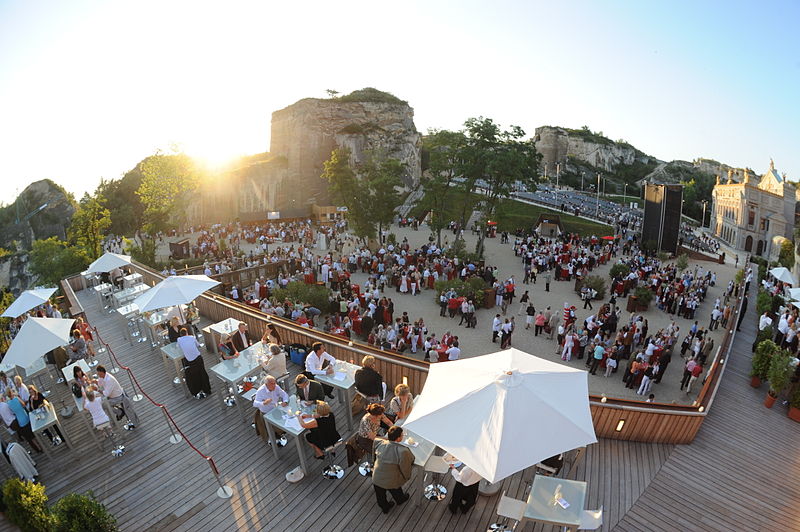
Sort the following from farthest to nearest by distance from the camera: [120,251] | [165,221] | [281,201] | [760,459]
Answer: [281,201] < [165,221] < [120,251] < [760,459]

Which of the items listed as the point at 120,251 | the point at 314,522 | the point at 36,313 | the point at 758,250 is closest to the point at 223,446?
the point at 314,522

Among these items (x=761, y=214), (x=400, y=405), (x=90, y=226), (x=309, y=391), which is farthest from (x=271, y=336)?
(x=761, y=214)

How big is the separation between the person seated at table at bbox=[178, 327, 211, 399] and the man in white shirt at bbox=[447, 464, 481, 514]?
563 cm

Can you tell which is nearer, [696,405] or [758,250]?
[696,405]

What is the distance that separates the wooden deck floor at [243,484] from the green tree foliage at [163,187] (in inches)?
1277

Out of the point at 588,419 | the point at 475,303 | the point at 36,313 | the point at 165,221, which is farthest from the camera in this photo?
the point at 165,221

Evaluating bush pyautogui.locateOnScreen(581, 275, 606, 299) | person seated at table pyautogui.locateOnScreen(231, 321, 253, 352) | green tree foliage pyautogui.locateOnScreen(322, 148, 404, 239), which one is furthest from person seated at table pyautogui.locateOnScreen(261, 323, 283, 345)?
green tree foliage pyautogui.locateOnScreen(322, 148, 404, 239)

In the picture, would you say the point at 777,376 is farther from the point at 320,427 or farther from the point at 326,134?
the point at 326,134

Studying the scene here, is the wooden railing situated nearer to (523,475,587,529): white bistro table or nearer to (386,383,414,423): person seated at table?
(386,383,414,423): person seated at table

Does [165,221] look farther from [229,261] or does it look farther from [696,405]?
[696,405]

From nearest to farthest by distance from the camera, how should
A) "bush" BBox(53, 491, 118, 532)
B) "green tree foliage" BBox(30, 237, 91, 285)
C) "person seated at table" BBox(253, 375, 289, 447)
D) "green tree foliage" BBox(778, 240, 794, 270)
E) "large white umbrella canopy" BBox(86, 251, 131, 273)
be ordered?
"bush" BBox(53, 491, 118, 532)
"person seated at table" BBox(253, 375, 289, 447)
"large white umbrella canopy" BBox(86, 251, 131, 273)
"green tree foliage" BBox(30, 237, 91, 285)
"green tree foliage" BBox(778, 240, 794, 270)

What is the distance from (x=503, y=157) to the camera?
1080 inches

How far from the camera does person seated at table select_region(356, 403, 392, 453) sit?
5.61 metres

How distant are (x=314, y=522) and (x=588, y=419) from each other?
A: 387 centimetres
